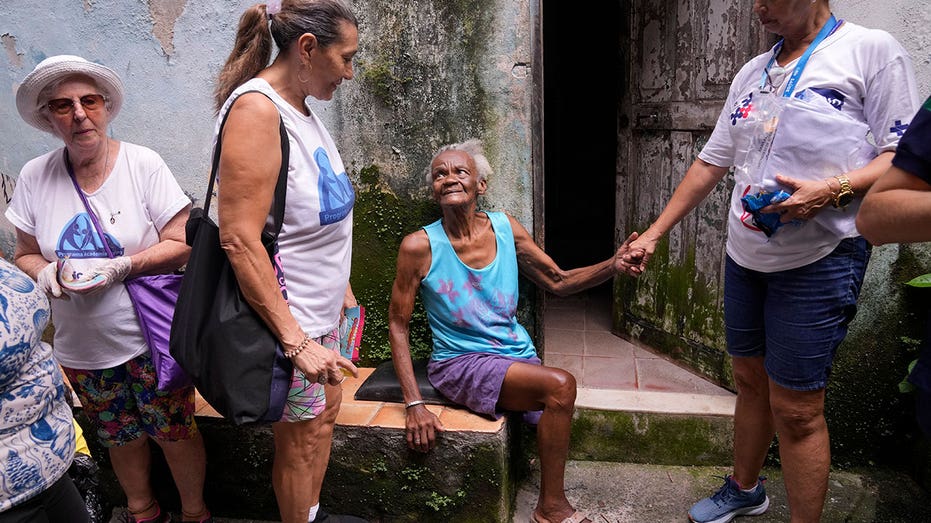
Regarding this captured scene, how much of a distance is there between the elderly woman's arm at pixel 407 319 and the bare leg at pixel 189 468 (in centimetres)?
84

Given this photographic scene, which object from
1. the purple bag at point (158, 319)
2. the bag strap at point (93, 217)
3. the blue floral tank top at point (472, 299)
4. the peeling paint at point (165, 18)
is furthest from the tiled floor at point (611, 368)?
the peeling paint at point (165, 18)

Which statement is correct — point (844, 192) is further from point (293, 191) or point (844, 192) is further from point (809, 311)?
point (293, 191)

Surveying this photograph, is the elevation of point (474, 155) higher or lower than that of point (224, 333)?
higher

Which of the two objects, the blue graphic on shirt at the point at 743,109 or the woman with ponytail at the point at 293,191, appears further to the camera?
the blue graphic on shirt at the point at 743,109

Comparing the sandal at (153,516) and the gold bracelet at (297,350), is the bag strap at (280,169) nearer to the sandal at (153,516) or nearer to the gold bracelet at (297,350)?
the gold bracelet at (297,350)

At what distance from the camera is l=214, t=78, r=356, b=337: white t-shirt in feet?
6.23

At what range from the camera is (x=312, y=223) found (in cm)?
196

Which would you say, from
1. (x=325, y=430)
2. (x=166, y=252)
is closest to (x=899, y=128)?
(x=325, y=430)

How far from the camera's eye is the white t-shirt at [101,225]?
2.33m

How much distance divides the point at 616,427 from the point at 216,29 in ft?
8.89

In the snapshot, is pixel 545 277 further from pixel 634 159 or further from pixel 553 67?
pixel 553 67

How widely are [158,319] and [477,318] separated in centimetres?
123

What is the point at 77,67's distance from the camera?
7.40ft

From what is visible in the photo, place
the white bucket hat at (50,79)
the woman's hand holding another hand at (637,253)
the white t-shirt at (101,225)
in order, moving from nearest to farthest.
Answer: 1. the white bucket hat at (50,79)
2. the white t-shirt at (101,225)
3. the woman's hand holding another hand at (637,253)
